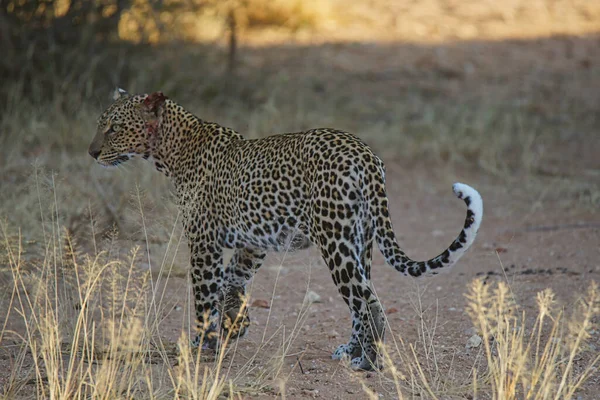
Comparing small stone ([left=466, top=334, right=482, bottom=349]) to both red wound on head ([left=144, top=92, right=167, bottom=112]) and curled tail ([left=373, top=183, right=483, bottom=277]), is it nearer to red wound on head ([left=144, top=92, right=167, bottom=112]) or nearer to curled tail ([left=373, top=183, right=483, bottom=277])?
curled tail ([left=373, top=183, right=483, bottom=277])

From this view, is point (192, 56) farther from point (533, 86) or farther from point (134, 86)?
point (533, 86)

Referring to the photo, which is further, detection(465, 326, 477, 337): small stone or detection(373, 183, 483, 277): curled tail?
detection(465, 326, 477, 337): small stone

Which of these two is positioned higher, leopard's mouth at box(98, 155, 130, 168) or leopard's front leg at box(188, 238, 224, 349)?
leopard's mouth at box(98, 155, 130, 168)

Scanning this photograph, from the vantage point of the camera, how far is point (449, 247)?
471 cm

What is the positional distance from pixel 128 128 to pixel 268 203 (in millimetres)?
1282

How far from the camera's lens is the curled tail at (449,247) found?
180 inches

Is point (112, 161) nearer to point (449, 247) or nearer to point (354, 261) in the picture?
point (354, 261)

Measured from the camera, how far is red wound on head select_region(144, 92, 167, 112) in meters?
6.16

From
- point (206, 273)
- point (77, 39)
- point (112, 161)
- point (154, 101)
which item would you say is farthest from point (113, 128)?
point (77, 39)

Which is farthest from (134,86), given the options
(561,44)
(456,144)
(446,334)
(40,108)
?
(561,44)

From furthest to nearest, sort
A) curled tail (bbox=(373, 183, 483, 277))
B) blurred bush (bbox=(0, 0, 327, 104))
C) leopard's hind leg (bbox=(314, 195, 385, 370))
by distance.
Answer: blurred bush (bbox=(0, 0, 327, 104)), leopard's hind leg (bbox=(314, 195, 385, 370)), curled tail (bbox=(373, 183, 483, 277))

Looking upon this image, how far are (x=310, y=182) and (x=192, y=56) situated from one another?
788 cm

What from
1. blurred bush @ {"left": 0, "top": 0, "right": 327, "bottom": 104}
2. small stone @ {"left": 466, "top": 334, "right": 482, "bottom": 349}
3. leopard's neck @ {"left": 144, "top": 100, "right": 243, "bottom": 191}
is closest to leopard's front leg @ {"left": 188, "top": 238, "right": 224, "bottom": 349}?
leopard's neck @ {"left": 144, "top": 100, "right": 243, "bottom": 191}

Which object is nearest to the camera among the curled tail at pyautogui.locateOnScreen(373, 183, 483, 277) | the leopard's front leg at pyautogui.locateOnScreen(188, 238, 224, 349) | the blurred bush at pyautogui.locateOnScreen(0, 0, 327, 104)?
the curled tail at pyautogui.locateOnScreen(373, 183, 483, 277)
